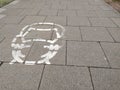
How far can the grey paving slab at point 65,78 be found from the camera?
2709mm

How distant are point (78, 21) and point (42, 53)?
120 inches

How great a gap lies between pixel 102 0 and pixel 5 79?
9873mm

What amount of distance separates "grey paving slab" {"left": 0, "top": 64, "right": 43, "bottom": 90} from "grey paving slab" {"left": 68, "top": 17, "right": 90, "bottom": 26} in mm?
3177

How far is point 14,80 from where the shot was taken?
2863mm

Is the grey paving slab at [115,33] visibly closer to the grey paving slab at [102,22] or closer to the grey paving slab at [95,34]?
the grey paving slab at [95,34]

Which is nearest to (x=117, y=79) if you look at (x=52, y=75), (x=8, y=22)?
(x=52, y=75)

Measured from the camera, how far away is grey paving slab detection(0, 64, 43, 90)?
8.92 feet

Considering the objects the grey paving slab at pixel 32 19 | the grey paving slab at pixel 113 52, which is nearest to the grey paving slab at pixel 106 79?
the grey paving slab at pixel 113 52

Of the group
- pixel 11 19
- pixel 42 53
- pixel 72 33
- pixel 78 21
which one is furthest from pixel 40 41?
pixel 11 19

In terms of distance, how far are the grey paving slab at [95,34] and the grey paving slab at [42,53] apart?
973 millimetres

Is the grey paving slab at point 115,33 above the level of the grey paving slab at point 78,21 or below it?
above

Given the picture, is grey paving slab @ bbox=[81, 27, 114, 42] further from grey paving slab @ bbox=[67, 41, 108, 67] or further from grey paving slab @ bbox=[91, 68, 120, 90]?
grey paving slab @ bbox=[91, 68, 120, 90]

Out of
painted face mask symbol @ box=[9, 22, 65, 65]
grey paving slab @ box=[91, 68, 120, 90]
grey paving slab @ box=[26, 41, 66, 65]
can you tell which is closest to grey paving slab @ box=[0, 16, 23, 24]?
painted face mask symbol @ box=[9, 22, 65, 65]

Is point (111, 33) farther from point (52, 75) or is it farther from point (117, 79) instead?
point (52, 75)
